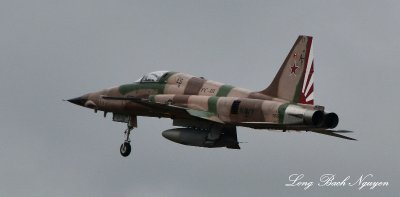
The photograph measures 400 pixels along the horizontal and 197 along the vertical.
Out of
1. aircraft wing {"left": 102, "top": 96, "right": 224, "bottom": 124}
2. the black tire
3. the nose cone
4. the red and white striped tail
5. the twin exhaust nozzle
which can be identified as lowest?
the black tire

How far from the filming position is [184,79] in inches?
2869

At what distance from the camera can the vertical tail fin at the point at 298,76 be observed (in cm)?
6731

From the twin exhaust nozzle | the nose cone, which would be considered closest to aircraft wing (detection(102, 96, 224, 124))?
the nose cone

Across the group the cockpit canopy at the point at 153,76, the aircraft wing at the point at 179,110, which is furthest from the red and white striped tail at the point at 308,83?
the cockpit canopy at the point at 153,76

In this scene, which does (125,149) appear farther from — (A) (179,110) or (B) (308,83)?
(B) (308,83)

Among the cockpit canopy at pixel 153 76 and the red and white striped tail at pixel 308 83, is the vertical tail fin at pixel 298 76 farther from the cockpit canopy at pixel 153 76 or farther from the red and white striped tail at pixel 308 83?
the cockpit canopy at pixel 153 76

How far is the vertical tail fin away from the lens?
67312 mm

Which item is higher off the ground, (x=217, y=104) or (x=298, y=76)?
(x=298, y=76)

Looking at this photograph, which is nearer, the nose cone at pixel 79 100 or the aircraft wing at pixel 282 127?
the aircraft wing at pixel 282 127

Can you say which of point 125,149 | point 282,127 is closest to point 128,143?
point 125,149

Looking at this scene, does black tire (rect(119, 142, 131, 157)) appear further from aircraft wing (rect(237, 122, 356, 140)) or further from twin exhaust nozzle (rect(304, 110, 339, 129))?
twin exhaust nozzle (rect(304, 110, 339, 129))

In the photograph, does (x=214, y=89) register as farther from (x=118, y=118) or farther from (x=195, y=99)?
(x=118, y=118)

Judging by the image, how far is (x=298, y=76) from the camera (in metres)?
67.7

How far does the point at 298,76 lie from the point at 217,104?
431 centimetres
